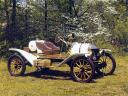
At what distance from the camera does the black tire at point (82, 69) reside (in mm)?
11953

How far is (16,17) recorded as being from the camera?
21.0 metres

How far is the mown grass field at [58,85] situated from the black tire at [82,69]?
244 millimetres

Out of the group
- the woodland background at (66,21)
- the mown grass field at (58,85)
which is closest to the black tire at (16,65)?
the mown grass field at (58,85)

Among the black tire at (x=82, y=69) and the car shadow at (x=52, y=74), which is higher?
the black tire at (x=82, y=69)

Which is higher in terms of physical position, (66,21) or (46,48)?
(66,21)

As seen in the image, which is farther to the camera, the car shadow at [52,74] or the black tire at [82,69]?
the car shadow at [52,74]

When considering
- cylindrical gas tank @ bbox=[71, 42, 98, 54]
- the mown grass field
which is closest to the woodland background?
the mown grass field

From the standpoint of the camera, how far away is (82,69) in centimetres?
1208

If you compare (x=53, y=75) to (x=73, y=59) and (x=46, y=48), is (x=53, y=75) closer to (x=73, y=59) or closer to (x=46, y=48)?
(x=46, y=48)

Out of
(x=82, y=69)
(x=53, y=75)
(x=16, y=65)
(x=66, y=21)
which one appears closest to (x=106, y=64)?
(x=82, y=69)

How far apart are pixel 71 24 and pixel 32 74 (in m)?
8.54

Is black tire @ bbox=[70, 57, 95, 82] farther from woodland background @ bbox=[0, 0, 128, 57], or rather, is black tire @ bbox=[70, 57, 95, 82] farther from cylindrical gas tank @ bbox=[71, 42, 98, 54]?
woodland background @ bbox=[0, 0, 128, 57]

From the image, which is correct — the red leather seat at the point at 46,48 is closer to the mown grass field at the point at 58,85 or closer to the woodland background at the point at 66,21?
the mown grass field at the point at 58,85

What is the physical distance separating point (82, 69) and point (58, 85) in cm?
105
